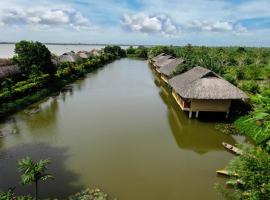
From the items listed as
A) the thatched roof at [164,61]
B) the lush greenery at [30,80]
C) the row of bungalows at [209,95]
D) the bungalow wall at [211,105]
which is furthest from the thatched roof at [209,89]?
the thatched roof at [164,61]

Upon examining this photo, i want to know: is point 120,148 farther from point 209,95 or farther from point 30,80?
point 30,80

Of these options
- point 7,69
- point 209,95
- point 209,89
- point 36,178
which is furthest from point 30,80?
point 36,178

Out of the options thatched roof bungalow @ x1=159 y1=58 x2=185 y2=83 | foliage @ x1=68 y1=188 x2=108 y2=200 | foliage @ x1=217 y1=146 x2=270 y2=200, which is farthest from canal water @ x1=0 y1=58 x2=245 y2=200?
thatched roof bungalow @ x1=159 y1=58 x2=185 y2=83

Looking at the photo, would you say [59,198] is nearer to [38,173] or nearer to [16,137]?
[38,173]

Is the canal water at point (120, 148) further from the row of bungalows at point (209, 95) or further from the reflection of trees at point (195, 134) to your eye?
the row of bungalows at point (209, 95)

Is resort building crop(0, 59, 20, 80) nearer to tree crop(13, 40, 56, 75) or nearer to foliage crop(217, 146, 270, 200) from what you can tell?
tree crop(13, 40, 56, 75)

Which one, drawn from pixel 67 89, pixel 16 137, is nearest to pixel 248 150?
pixel 16 137

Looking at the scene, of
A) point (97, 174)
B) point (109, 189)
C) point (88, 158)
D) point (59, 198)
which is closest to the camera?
point (59, 198)
